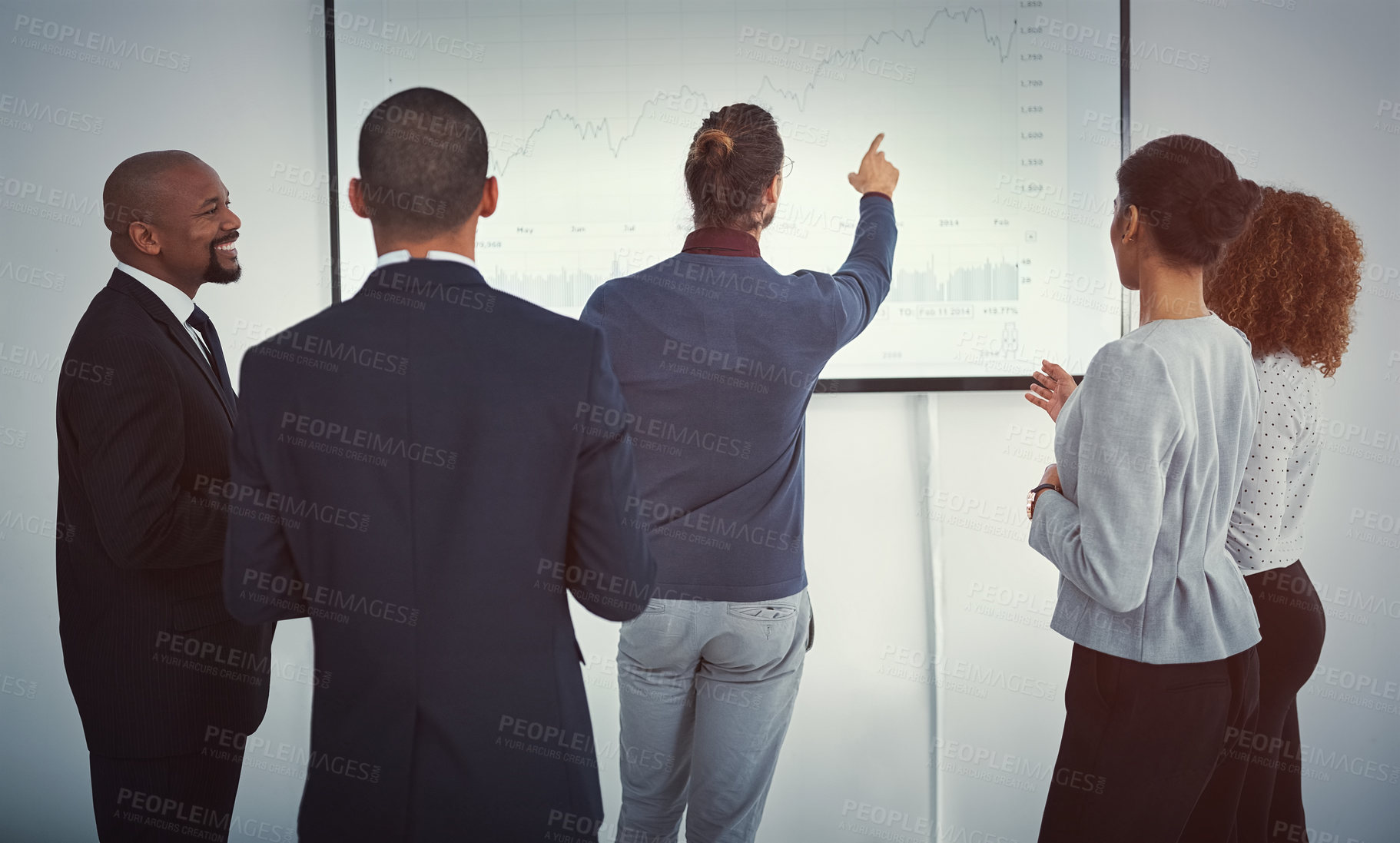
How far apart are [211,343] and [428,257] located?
2.92ft

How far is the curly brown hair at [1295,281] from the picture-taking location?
1.60 metres

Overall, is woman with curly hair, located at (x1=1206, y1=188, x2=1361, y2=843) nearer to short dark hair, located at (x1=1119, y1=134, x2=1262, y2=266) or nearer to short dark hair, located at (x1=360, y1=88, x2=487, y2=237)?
short dark hair, located at (x1=1119, y1=134, x2=1262, y2=266)

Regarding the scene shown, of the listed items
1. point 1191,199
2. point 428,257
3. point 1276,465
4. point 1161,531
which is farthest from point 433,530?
point 1276,465

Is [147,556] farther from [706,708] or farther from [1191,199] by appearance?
[1191,199]

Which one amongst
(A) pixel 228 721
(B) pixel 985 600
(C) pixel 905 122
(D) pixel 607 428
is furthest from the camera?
(B) pixel 985 600

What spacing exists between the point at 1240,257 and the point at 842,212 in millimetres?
867

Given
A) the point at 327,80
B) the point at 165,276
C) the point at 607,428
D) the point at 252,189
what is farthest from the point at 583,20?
the point at 607,428

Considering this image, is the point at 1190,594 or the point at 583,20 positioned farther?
the point at 583,20

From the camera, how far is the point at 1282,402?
1.57m

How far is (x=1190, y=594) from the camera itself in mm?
1370

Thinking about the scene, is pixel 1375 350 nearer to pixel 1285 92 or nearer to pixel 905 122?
pixel 1285 92

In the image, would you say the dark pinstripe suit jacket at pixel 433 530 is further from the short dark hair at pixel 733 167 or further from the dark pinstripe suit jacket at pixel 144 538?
the short dark hair at pixel 733 167

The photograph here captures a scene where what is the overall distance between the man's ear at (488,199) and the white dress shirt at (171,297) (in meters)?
0.77

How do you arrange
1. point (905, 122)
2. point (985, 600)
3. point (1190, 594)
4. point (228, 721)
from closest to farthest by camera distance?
point (1190, 594)
point (228, 721)
point (905, 122)
point (985, 600)
